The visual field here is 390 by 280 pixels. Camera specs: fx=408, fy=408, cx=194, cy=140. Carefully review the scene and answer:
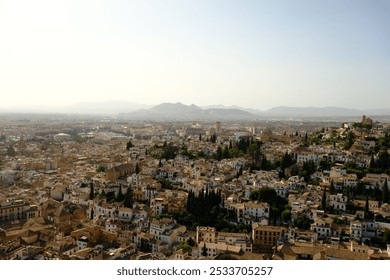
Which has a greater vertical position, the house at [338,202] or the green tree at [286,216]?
the house at [338,202]

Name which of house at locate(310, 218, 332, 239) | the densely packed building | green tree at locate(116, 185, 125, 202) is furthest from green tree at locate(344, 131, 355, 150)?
green tree at locate(116, 185, 125, 202)

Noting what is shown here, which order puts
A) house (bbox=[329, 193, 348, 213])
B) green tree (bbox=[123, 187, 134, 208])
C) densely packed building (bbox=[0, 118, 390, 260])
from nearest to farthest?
1. densely packed building (bbox=[0, 118, 390, 260])
2. house (bbox=[329, 193, 348, 213])
3. green tree (bbox=[123, 187, 134, 208])

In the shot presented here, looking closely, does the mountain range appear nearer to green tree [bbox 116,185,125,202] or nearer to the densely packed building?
the densely packed building

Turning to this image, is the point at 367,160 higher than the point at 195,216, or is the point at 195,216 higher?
the point at 367,160

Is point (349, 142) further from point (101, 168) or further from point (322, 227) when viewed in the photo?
point (101, 168)

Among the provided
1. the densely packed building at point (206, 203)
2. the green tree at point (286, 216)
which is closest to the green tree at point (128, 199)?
the densely packed building at point (206, 203)

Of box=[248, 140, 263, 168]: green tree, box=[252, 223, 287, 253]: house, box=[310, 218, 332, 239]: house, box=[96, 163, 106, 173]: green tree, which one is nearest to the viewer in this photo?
box=[252, 223, 287, 253]: house

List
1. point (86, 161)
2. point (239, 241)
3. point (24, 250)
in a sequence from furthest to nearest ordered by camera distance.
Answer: point (86, 161)
point (239, 241)
point (24, 250)

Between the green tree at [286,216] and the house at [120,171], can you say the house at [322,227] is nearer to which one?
the green tree at [286,216]

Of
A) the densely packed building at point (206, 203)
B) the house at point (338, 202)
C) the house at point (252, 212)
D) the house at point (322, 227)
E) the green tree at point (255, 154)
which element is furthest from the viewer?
the green tree at point (255, 154)

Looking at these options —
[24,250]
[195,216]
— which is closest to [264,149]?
[195,216]

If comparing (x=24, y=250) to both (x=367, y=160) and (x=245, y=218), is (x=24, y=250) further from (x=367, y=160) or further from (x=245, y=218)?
(x=367, y=160)
